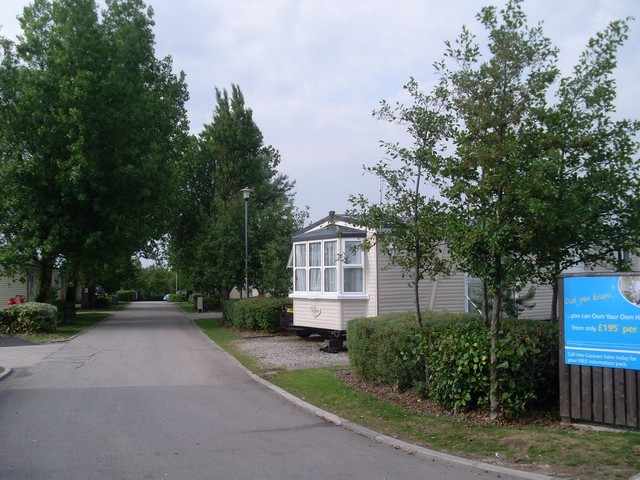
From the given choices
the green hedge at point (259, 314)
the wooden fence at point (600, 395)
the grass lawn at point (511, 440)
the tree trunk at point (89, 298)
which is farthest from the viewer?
the tree trunk at point (89, 298)

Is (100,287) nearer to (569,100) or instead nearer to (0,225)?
(0,225)

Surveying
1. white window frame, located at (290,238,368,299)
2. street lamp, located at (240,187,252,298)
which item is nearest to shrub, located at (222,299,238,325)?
street lamp, located at (240,187,252,298)

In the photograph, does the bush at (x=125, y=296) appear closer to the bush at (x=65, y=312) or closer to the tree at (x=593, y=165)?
the bush at (x=65, y=312)

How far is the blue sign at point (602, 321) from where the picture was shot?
22.7 ft

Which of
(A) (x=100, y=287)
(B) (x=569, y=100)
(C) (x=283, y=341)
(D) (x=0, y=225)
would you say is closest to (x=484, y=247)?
(B) (x=569, y=100)

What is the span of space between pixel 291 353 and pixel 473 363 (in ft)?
29.4

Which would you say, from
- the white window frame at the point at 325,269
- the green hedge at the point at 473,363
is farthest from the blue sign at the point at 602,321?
the white window frame at the point at 325,269

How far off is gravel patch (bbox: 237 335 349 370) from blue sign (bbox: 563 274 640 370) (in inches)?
282

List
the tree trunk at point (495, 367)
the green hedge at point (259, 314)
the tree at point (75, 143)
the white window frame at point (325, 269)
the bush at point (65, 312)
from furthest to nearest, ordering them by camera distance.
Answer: the bush at point (65, 312) → the tree at point (75, 143) → the green hedge at point (259, 314) → the white window frame at point (325, 269) → the tree trunk at point (495, 367)

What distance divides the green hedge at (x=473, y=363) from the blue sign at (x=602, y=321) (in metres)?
0.63

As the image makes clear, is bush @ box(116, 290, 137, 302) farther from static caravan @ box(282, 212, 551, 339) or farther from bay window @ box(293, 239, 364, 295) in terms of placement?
static caravan @ box(282, 212, 551, 339)

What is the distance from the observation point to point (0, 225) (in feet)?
91.3

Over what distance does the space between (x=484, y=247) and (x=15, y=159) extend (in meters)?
25.1

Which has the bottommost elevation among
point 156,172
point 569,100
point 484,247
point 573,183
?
point 484,247
